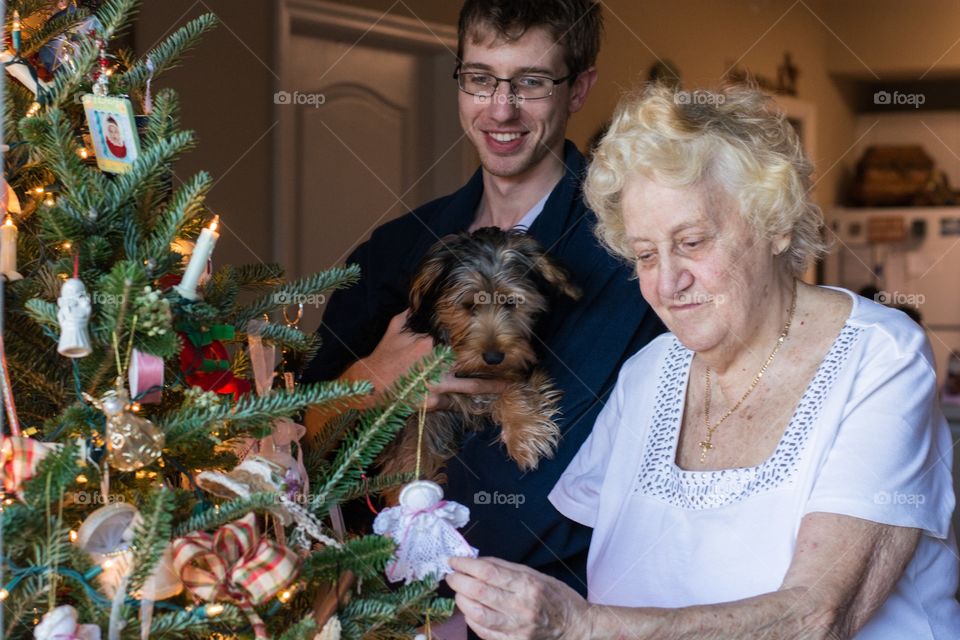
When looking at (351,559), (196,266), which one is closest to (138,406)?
(196,266)

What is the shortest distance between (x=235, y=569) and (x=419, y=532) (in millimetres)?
220

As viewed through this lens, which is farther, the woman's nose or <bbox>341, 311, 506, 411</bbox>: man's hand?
<bbox>341, 311, 506, 411</bbox>: man's hand

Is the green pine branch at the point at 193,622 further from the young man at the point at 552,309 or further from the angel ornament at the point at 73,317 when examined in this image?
the young man at the point at 552,309

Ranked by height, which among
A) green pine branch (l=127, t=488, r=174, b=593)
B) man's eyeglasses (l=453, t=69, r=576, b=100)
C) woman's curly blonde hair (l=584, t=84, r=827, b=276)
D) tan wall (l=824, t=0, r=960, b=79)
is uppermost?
tan wall (l=824, t=0, r=960, b=79)

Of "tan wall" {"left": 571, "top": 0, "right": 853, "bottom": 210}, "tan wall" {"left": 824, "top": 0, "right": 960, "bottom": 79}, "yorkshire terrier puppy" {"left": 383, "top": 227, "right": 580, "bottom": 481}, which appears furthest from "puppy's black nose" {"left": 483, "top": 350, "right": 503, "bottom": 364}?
"tan wall" {"left": 824, "top": 0, "right": 960, "bottom": 79}

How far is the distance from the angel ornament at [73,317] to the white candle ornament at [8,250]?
0.09m

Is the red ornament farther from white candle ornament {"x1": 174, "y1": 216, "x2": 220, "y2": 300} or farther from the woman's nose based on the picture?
the woman's nose

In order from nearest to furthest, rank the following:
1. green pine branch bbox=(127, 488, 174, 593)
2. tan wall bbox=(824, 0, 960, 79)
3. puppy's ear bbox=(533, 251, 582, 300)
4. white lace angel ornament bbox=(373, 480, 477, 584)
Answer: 1. green pine branch bbox=(127, 488, 174, 593)
2. white lace angel ornament bbox=(373, 480, 477, 584)
3. puppy's ear bbox=(533, 251, 582, 300)
4. tan wall bbox=(824, 0, 960, 79)

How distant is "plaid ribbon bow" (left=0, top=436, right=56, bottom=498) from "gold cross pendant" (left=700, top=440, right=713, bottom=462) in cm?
90

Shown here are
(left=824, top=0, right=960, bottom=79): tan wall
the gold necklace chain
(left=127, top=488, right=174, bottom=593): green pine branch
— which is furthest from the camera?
(left=824, top=0, right=960, bottom=79): tan wall

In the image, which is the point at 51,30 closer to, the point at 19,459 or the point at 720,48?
the point at 19,459

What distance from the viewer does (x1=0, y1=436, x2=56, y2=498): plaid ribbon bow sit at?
94cm

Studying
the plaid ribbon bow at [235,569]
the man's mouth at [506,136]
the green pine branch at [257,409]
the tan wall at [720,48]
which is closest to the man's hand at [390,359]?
the man's mouth at [506,136]

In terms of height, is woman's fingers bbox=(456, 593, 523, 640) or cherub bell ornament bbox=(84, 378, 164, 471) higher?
cherub bell ornament bbox=(84, 378, 164, 471)
